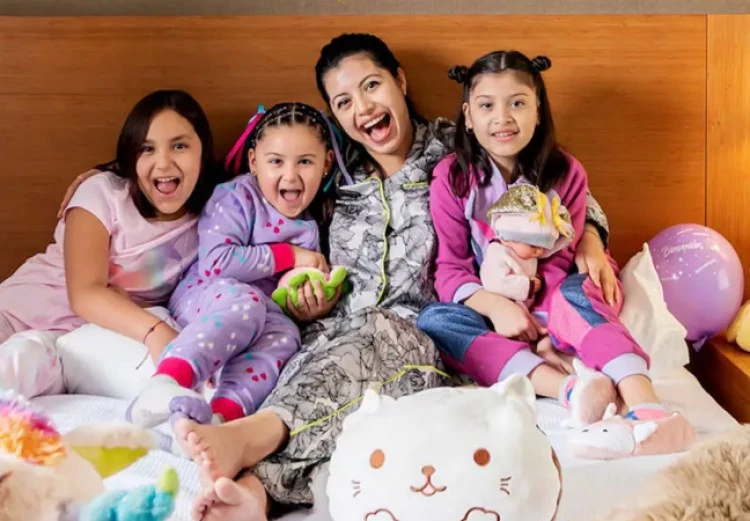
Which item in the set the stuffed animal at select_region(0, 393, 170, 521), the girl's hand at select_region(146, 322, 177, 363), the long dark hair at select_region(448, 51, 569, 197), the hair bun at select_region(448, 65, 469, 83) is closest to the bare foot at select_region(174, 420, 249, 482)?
the stuffed animal at select_region(0, 393, 170, 521)

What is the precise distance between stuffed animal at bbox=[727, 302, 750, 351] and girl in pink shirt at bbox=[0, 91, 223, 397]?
1129 millimetres

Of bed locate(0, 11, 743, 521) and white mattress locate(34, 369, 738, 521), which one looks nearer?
white mattress locate(34, 369, 738, 521)

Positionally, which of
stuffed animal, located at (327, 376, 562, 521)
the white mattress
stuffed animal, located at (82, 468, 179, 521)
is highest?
stuffed animal, located at (327, 376, 562, 521)

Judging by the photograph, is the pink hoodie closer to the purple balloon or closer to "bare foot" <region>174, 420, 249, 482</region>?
the purple balloon

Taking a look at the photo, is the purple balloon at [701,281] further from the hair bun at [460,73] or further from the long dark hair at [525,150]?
the hair bun at [460,73]

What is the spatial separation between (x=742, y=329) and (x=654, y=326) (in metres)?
0.26

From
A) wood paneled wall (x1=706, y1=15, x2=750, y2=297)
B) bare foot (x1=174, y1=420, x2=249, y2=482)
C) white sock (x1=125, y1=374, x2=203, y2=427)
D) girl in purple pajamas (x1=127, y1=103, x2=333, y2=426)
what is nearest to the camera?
bare foot (x1=174, y1=420, x2=249, y2=482)

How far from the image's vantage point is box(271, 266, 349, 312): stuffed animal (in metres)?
1.71

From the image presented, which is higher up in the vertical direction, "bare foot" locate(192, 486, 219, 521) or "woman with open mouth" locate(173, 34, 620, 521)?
"woman with open mouth" locate(173, 34, 620, 521)

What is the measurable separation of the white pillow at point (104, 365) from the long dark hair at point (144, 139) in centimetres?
28

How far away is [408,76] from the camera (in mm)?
2012

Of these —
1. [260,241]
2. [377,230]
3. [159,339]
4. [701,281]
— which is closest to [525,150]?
[377,230]

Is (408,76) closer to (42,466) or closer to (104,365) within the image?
(104,365)

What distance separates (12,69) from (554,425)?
1.46 meters
